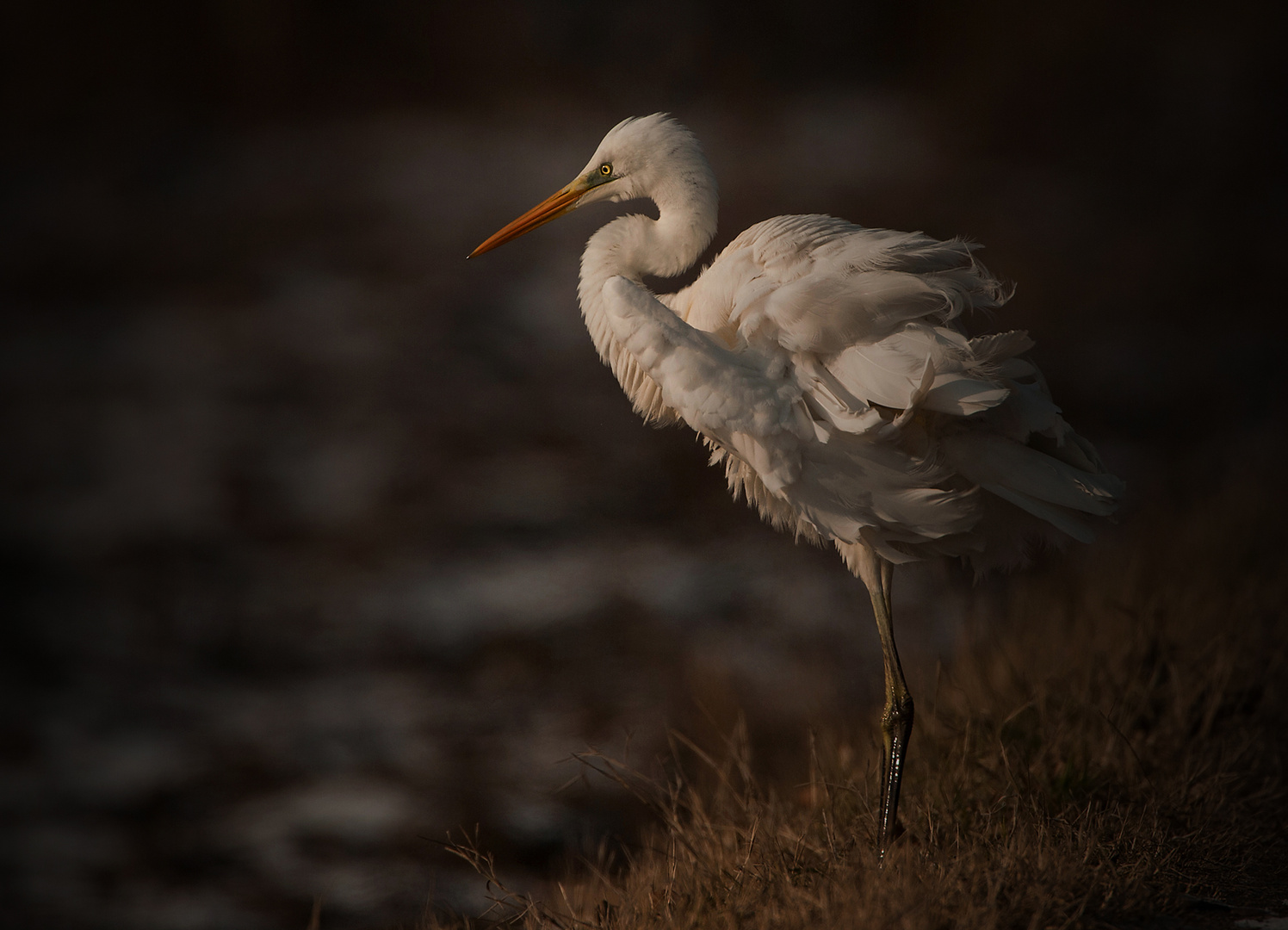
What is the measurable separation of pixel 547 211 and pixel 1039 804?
2148 millimetres

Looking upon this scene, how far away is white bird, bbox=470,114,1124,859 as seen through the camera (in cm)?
205

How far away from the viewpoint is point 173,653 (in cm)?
558

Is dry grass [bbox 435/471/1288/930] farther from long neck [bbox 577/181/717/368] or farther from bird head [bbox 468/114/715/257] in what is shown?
bird head [bbox 468/114/715/257]

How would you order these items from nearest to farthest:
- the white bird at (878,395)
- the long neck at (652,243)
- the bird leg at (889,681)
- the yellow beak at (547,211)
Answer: the white bird at (878,395), the bird leg at (889,681), the long neck at (652,243), the yellow beak at (547,211)

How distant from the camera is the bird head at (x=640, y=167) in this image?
8.54 feet

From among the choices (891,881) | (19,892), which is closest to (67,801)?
(19,892)

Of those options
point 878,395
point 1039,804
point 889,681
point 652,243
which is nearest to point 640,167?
point 652,243

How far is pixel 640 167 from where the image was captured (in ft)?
8.81

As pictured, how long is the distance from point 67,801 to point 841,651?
12.9 ft

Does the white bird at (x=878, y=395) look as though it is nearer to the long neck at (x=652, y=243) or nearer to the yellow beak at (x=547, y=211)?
the long neck at (x=652, y=243)

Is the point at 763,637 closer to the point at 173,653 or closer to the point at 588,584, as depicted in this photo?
the point at 588,584

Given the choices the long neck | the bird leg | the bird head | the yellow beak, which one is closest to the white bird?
the bird leg

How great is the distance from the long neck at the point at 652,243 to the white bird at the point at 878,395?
25 centimetres

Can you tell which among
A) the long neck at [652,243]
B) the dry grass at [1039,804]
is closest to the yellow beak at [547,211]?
the long neck at [652,243]
